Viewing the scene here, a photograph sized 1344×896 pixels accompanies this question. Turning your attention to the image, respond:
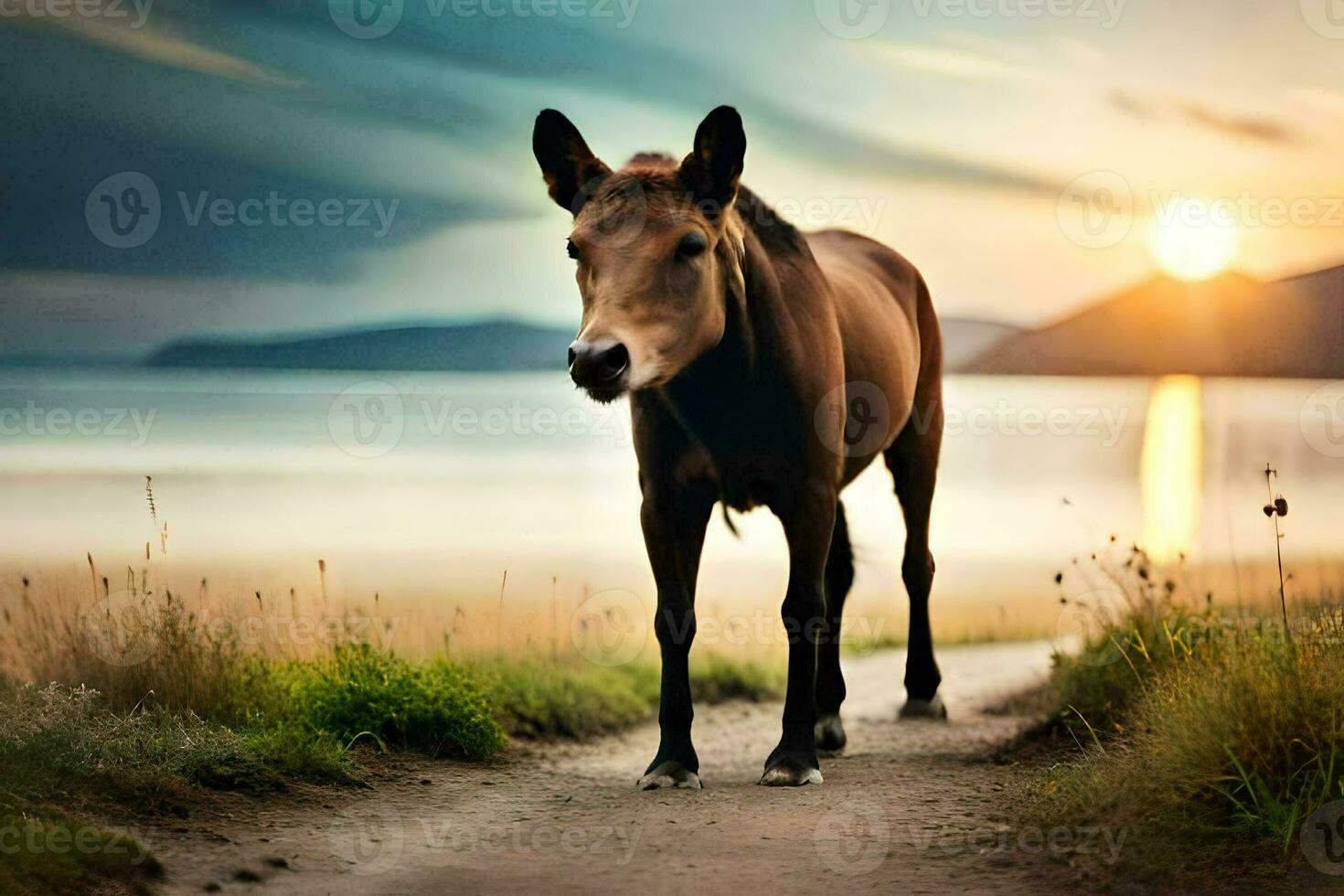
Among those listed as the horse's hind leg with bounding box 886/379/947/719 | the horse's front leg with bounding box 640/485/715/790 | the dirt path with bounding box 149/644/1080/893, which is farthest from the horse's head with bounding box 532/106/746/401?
the horse's hind leg with bounding box 886/379/947/719

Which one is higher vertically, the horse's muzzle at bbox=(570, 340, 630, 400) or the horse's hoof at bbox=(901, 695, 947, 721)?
the horse's muzzle at bbox=(570, 340, 630, 400)

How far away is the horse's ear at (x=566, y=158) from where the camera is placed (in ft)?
23.2

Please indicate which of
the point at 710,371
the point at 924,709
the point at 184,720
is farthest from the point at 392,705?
the point at 924,709

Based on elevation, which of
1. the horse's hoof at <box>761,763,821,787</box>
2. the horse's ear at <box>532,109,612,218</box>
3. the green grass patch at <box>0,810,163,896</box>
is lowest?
the horse's hoof at <box>761,763,821,787</box>

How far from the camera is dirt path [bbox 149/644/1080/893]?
557cm

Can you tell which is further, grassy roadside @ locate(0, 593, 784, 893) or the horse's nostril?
the horse's nostril

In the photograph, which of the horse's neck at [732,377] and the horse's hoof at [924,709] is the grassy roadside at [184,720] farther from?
the horse's neck at [732,377]

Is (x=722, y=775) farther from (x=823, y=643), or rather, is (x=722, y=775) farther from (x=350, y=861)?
(x=350, y=861)

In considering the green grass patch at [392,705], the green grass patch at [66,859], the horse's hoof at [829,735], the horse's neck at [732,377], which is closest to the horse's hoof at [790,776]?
the horse's hoof at [829,735]

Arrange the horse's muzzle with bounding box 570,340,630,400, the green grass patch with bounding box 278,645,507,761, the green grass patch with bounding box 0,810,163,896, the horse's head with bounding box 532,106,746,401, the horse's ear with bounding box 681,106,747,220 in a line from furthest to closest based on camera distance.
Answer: the green grass patch with bounding box 278,645,507,761, the horse's ear with bounding box 681,106,747,220, the horse's head with bounding box 532,106,746,401, the horse's muzzle with bounding box 570,340,630,400, the green grass patch with bounding box 0,810,163,896

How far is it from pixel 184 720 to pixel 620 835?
2.81 m

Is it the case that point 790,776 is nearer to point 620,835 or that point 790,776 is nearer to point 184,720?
point 620,835

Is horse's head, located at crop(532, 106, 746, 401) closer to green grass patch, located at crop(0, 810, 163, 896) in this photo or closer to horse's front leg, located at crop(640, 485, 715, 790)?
horse's front leg, located at crop(640, 485, 715, 790)

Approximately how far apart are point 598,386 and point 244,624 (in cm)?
351
